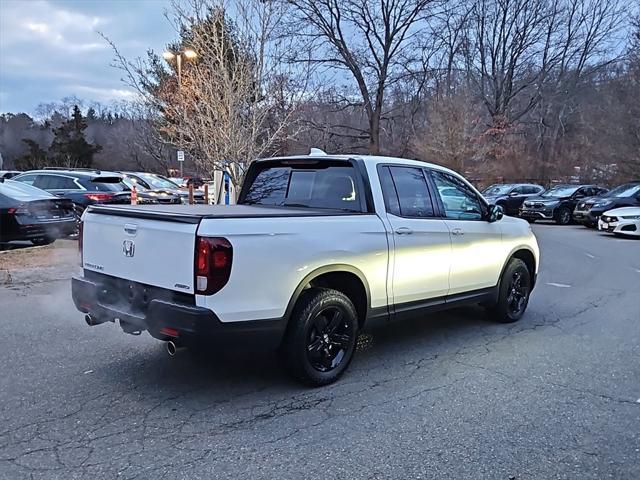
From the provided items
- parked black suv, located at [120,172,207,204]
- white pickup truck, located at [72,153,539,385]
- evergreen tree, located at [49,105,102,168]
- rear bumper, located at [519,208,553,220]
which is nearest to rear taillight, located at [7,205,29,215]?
white pickup truck, located at [72,153,539,385]

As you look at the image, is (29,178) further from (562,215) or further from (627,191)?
(627,191)

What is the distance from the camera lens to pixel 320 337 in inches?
166

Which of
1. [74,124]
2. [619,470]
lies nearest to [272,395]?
[619,470]

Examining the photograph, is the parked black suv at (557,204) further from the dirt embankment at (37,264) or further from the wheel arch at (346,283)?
the wheel arch at (346,283)

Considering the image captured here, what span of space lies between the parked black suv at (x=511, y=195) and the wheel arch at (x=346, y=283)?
65.3ft

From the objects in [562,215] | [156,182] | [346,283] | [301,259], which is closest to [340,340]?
[346,283]

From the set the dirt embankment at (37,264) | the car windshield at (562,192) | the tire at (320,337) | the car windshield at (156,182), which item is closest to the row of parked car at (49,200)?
the dirt embankment at (37,264)

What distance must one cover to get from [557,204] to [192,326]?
2034cm

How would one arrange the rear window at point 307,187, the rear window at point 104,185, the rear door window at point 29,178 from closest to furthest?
the rear window at point 307,187
the rear window at point 104,185
the rear door window at point 29,178

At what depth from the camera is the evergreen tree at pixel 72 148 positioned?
4728 cm

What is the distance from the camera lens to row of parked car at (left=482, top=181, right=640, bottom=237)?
53.3 ft

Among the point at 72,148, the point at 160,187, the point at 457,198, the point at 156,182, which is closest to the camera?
the point at 457,198

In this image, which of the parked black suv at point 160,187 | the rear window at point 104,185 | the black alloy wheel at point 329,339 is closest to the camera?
the black alloy wheel at point 329,339

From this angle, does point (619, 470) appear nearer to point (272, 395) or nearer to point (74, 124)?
point (272, 395)
